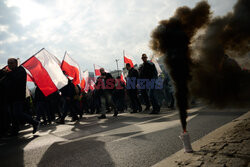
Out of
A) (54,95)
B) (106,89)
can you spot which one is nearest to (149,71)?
(106,89)

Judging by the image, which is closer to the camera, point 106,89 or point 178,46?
point 178,46

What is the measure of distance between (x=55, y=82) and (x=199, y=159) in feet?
20.8

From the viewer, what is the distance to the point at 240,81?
3.11m

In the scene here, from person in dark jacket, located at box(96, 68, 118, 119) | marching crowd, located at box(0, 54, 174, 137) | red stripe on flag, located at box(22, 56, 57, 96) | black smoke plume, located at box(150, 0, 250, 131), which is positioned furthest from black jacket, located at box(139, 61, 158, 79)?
black smoke plume, located at box(150, 0, 250, 131)

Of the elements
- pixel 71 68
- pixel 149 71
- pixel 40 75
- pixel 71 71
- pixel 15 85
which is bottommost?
pixel 15 85

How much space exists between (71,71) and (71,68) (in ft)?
0.53

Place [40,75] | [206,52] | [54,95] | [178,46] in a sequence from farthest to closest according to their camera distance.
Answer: [54,95]
[40,75]
[206,52]
[178,46]

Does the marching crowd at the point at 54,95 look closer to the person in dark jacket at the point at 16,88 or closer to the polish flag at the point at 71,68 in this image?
the person in dark jacket at the point at 16,88

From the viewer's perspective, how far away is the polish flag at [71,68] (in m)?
8.95

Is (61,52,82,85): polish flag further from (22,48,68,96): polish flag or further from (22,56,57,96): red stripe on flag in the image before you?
(22,56,57,96): red stripe on flag

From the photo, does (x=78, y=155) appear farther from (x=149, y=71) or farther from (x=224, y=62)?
(x=149, y=71)

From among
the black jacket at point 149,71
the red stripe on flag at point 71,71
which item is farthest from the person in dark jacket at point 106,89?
the black jacket at point 149,71

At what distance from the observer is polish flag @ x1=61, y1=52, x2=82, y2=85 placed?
8953mm

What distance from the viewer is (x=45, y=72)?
732cm
